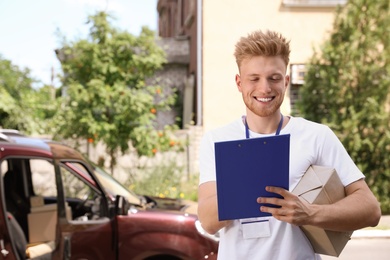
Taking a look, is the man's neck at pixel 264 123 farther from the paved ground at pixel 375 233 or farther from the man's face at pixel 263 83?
the paved ground at pixel 375 233

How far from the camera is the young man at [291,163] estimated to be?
99.1 inches

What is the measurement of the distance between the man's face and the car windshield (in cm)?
427

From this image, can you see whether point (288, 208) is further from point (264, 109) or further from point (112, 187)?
point (112, 187)

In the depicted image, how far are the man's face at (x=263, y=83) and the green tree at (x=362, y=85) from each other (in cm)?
1250

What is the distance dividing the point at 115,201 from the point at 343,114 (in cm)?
985

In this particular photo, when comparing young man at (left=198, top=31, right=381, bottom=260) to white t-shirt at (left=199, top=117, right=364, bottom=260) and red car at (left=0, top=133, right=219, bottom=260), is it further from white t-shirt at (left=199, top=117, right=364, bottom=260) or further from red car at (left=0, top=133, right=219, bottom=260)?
red car at (left=0, top=133, right=219, bottom=260)

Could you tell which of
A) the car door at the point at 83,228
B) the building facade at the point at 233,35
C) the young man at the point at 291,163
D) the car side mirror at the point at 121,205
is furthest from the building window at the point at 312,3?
the young man at the point at 291,163

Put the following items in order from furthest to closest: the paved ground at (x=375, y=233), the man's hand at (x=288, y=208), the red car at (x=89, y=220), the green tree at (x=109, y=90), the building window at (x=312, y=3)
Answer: the building window at (x=312, y=3) < the green tree at (x=109, y=90) < the paved ground at (x=375, y=233) < the red car at (x=89, y=220) < the man's hand at (x=288, y=208)

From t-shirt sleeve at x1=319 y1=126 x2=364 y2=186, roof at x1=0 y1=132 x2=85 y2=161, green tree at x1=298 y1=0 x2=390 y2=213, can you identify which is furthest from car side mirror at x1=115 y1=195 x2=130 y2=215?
green tree at x1=298 y1=0 x2=390 y2=213

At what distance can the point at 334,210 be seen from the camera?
7.98 ft

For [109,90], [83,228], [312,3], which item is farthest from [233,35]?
[83,228]

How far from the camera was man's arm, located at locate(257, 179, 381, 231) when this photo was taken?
234 cm

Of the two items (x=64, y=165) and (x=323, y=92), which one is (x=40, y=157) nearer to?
(x=64, y=165)

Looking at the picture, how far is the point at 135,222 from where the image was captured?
21.2 feet
